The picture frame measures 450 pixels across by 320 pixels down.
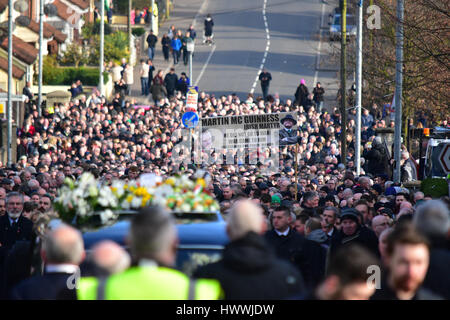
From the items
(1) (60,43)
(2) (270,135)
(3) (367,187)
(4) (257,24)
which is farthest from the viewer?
(4) (257,24)

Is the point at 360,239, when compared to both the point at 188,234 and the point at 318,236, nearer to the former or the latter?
the point at 318,236

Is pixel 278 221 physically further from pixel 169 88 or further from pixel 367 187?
pixel 169 88

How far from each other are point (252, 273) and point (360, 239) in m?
3.92

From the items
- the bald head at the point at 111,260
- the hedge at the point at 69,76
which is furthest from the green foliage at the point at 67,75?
the bald head at the point at 111,260

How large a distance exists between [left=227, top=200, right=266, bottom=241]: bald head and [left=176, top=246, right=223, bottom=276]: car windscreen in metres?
0.91

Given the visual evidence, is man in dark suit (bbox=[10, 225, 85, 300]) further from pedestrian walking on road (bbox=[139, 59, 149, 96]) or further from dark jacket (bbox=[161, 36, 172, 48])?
dark jacket (bbox=[161, 36, 172, 48])

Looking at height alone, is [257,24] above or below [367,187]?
above

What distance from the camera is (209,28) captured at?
6588cm

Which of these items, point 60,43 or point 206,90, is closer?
point 206,90

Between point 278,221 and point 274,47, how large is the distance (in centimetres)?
5591

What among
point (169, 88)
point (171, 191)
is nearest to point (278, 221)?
point (171, 191)

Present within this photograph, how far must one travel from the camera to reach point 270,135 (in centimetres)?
2120

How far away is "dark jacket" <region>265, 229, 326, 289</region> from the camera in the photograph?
9.47 meters

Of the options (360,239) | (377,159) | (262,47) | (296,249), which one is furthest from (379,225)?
(262,47)
